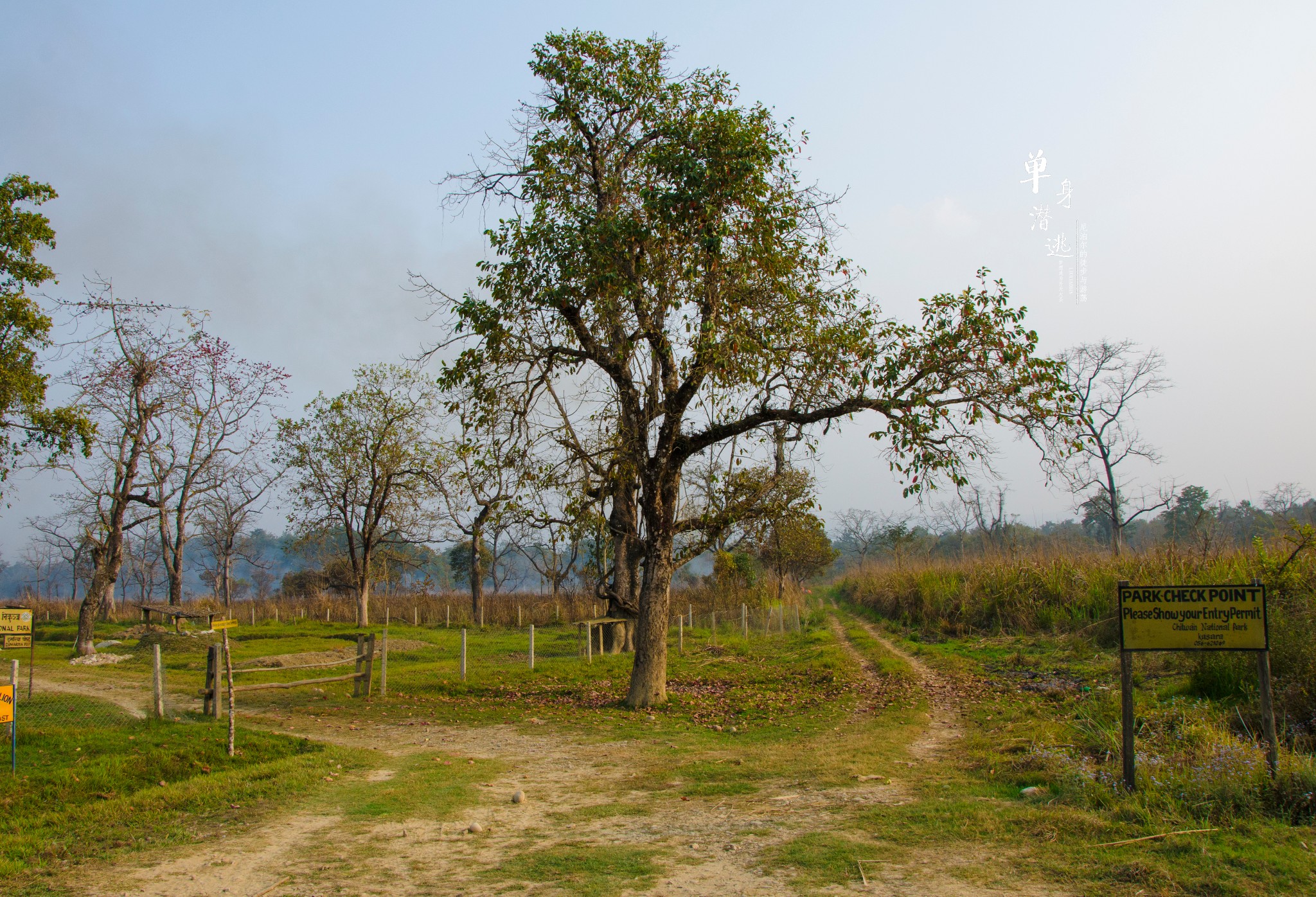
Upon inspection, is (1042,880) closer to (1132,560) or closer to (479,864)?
(479,864)

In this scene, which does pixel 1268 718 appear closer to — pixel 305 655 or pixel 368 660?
pixel 368 660

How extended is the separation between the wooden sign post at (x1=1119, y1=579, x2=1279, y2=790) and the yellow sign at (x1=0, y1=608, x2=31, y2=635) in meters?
13.0

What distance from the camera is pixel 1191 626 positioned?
6.90 metres

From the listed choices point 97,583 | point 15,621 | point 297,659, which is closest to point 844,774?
point 15,621

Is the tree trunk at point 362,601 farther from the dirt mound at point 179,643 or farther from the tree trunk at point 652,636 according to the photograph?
the tree trunk at point 652,636

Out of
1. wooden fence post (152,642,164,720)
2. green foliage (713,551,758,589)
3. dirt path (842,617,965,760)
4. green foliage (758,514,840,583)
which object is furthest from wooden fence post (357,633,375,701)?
green foliage (713,551,758,589)

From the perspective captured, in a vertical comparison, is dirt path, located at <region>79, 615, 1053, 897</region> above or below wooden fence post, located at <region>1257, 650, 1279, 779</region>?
below

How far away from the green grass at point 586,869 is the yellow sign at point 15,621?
9175 mm

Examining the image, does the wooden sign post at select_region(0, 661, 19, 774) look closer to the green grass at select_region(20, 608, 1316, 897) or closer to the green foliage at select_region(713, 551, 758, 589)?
the green grass at select_region(20, 608, 1316, 897)

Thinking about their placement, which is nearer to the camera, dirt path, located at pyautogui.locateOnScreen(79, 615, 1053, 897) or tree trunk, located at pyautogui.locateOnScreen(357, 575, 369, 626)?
dirt path, located at pyautogui.locateOnScreen(79, 615, 1053, 897)

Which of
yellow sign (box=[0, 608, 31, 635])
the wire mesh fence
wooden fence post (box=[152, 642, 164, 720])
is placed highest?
yellow sign (box=[0, 608, 31, 635])

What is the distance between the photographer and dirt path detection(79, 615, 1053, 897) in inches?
214

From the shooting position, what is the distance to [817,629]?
30.2 meters

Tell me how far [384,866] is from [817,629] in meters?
25.6
